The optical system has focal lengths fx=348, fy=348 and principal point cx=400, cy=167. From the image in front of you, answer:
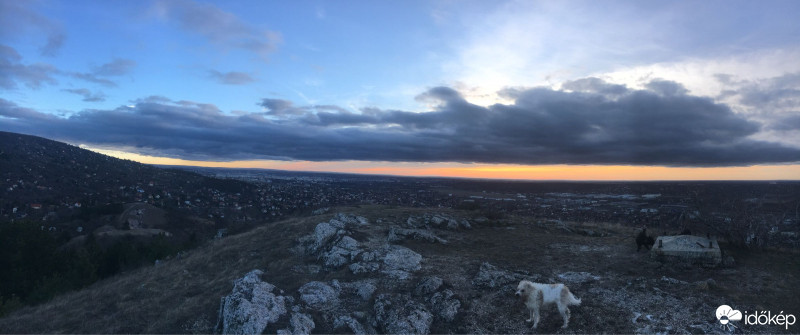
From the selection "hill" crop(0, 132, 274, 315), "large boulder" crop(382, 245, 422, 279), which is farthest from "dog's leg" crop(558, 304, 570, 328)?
"hill" crop(0, 132, 274, 315)

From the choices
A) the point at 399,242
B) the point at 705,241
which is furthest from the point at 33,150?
the point at 705,241

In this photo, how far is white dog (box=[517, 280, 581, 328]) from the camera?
10152 mm

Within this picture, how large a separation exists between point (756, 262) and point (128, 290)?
29766 mm

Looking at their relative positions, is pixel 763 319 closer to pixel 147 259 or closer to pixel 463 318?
pixel 463 318

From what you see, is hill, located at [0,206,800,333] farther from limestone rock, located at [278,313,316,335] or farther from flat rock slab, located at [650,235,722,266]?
flat rock slab, located at [650,235,722,266]

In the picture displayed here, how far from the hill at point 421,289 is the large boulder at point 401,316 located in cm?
4

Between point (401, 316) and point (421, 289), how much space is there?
2054 millimetres

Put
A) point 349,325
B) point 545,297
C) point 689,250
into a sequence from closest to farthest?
point 545,297
point 349,325
point 689,250

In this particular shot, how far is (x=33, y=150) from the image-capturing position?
102 m
